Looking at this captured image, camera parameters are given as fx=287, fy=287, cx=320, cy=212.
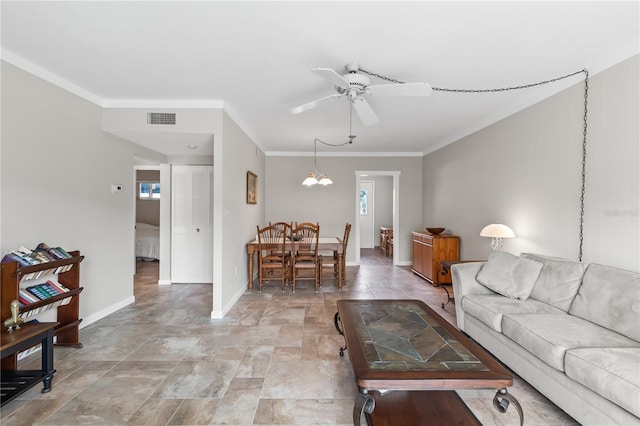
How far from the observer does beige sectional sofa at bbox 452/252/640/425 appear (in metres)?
1.48

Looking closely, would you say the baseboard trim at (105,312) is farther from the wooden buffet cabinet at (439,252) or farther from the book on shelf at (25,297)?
the wooden buffet cabinet at (439,252)

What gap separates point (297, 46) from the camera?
225cm

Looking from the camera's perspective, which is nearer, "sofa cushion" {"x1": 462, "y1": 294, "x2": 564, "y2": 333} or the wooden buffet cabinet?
"sofa cushion" {"x1": 462, "y1": 294, "x2": 564, "y2": 333}

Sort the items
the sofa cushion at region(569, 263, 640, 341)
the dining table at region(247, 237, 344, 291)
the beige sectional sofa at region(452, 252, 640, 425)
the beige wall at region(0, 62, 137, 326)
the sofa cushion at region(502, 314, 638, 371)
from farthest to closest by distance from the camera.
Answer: the dining table at region(247, 237, 344, 291) < the beige wall at region(0, 62, 137, 326) < the sofa cushion at region(569, 263, 640, 341) < the sofa cushion at region(502, 314, 638, 371) < the beige sectional sofa at region(452, 252, 640, 425)

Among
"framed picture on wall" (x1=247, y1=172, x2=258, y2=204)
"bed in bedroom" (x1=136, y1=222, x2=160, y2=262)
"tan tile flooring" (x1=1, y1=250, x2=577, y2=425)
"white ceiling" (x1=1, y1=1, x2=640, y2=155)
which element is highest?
"white ceiling" (x1=1, y1=1, x2=640, y2=155)

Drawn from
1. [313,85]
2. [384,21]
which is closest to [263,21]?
[384,21]

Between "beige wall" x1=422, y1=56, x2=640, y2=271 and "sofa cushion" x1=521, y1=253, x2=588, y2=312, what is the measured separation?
37 cm

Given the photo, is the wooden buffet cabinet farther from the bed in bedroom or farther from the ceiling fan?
the bed in bedroom

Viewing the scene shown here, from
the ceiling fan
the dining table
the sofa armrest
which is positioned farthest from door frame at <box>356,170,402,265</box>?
the ceiling fan

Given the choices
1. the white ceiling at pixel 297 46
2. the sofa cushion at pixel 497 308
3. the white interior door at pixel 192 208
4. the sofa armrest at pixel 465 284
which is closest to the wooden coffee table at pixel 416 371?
the sofa cushion at pixel 497 308

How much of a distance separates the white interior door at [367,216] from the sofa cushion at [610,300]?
747 cm

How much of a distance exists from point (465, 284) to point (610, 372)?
1.40m

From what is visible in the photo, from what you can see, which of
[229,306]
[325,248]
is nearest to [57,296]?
[229,306]

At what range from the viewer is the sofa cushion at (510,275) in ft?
8.39
